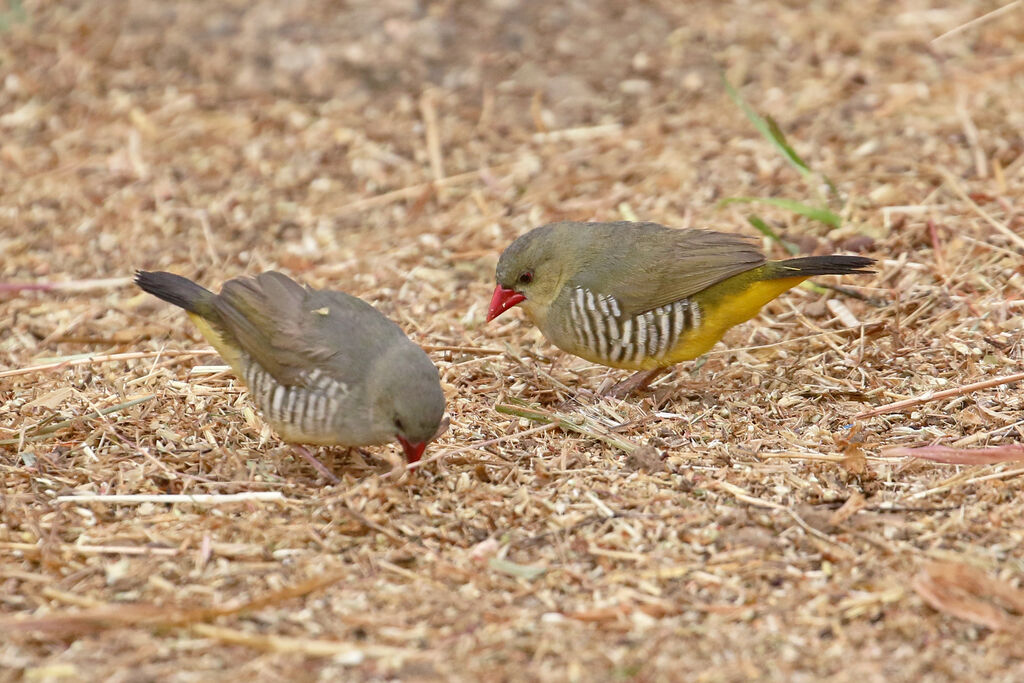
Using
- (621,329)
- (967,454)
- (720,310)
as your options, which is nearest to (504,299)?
(621,329)

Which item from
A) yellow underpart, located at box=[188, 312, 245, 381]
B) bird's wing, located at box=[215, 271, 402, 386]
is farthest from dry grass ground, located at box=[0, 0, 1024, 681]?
bird's wing, located at box=[215, 271, 402, 386]

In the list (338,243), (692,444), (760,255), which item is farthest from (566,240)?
(338,243)

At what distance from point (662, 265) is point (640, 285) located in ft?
0.48

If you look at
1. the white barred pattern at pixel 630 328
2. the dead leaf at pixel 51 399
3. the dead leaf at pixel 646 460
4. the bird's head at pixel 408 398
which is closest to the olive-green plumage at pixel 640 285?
the white barred pattern at pixel 630 328

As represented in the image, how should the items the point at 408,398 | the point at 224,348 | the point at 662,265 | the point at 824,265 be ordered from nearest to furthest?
the point at 408,398 → the point at 224,348 → the point at 824,265 → the point at 662,265

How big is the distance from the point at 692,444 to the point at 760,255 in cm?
108

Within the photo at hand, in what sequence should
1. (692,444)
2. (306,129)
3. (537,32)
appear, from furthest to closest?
1. (537,32)
2. (306,129)
3. (692,444)

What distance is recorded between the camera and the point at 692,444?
5.02 metres

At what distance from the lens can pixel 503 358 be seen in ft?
19.8

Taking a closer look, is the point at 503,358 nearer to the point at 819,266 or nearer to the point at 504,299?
the point at 504,299

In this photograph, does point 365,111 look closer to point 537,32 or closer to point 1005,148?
point 537,32

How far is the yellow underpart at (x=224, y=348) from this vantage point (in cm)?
500

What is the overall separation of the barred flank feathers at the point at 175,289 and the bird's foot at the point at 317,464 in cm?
71

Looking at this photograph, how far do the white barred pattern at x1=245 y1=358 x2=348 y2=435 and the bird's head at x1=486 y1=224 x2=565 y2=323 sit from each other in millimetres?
1406
